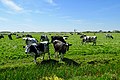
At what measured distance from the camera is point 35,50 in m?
20.1

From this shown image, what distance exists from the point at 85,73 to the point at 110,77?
303 centimetres

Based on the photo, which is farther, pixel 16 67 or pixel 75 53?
pixel 75 53

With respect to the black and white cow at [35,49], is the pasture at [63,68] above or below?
below

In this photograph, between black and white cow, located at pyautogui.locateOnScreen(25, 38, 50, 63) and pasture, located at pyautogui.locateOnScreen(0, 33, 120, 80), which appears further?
black and white cow, located at pyautogui.locateOnScreen(25, 38, 50, 63)

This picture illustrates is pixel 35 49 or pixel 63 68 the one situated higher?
pixel 35 49

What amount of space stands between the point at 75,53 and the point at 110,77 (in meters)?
12.6

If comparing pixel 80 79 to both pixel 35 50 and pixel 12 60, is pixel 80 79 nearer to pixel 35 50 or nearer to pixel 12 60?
pixel 35 50

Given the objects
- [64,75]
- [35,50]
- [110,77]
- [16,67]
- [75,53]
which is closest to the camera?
[110,77]

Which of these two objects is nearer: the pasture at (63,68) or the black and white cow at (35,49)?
the pasture at (63,68)

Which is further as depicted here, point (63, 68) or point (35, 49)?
point (35, 49)

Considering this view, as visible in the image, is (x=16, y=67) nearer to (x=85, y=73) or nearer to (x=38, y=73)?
(x=38, y=73)

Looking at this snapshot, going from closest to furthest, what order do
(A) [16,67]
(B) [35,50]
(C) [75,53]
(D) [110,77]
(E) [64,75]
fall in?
(D) [110,77]
(E) [64,75]
(A) [16,67]
(B) [35,50]
(C) [75,53]

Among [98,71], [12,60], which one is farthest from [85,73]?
[12,60]

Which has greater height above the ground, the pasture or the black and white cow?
the black and white cow
